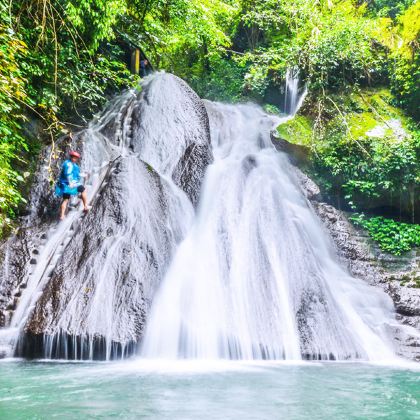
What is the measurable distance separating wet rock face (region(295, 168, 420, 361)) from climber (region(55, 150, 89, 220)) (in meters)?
5.95

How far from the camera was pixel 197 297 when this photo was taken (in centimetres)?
619

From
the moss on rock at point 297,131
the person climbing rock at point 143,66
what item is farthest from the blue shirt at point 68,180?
the person climbing rock at point 143,66

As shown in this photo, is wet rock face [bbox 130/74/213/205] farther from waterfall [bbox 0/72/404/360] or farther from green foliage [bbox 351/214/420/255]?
green foliage [bbox 351/214/420/255]

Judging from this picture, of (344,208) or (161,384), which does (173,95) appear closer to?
(344,208)

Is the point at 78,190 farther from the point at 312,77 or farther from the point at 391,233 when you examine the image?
the point at 312,77

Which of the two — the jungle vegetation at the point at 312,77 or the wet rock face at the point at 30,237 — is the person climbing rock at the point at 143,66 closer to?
the jungle vegetation at the point at 312,77

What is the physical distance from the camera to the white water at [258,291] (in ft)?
18.1

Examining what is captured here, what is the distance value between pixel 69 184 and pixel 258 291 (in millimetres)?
4167

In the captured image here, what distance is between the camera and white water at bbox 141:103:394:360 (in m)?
5.53

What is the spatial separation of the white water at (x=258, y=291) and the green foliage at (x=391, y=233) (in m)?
1.58

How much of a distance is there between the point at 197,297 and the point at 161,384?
8.08ft

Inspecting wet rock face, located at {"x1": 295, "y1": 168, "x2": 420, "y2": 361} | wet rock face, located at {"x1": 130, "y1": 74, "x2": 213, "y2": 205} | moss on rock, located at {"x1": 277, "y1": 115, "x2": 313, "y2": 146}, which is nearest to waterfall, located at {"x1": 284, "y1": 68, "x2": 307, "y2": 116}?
moss on rock, located at {"x1": 277, "y1": 115, "x2": 313, "y2": 146}

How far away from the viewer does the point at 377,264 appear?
9289mm

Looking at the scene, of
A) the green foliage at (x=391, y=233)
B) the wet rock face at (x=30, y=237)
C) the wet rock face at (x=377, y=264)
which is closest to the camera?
the wet rock face at (x=30, y=237)
